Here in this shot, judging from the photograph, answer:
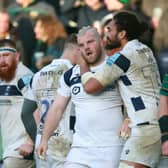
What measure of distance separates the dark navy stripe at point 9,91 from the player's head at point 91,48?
2224 millimetres

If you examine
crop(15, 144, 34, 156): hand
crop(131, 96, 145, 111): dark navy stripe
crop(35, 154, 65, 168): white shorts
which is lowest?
crop(35, 154, 65, 168): white shorts

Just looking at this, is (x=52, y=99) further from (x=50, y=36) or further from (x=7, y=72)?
(x=50, y=36)

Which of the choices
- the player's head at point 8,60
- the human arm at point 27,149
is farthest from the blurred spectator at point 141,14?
the human arm at point 27,149

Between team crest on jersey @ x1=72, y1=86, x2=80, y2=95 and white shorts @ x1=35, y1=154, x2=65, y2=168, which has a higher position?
team crest on jersey @ x1=72, y1=86, x2=80, y2=95

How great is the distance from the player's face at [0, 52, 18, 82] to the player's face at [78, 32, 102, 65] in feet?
7.59

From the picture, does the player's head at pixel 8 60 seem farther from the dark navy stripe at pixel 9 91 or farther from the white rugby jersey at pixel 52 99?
the white rugby jersey at pixel 52 99

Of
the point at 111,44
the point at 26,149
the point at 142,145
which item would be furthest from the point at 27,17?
the point at 142,145

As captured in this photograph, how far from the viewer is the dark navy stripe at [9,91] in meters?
11.2

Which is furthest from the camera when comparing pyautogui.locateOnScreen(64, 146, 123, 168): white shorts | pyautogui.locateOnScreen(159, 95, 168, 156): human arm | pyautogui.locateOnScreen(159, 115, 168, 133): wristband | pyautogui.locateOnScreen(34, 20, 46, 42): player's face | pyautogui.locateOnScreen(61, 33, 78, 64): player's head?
pyautogui.locateOnScreen(34, 20, 46, 42): player's face

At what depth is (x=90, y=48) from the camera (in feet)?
29.8

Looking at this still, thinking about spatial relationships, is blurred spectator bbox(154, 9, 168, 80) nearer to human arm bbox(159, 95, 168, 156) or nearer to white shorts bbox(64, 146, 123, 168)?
white shorts bbox(64, 146, 123, 168)

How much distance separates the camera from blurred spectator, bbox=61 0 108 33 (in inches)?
579

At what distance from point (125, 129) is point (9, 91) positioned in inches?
106

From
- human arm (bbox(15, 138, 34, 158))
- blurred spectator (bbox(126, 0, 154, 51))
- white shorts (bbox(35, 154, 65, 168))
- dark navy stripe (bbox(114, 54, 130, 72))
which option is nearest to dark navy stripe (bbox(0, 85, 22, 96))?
human arm (bbox(15, 138, 34, 158))
